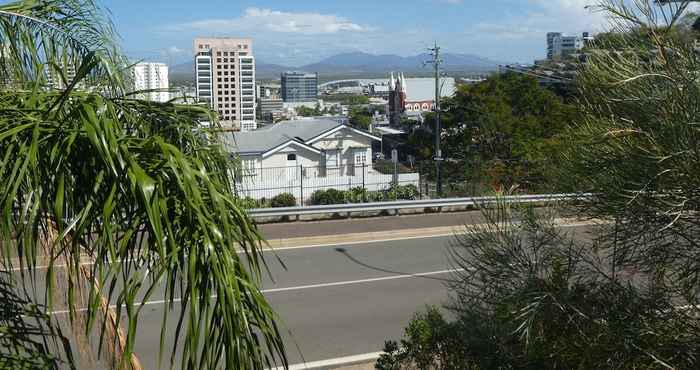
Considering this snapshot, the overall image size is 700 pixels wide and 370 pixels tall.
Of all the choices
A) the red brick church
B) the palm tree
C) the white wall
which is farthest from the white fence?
the red brick church

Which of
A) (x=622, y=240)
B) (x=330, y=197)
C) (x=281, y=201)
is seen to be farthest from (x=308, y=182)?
(x=622, y=240)

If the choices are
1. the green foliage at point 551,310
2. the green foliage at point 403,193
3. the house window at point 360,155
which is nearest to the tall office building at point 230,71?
the house window at point 360,155

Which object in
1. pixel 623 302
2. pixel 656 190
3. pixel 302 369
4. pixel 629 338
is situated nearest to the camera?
pixel 656 190

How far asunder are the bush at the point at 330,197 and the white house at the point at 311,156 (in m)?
0.20

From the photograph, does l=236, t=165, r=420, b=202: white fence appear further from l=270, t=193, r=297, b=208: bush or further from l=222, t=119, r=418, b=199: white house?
l=270, t=193, r=297, b=208: bush

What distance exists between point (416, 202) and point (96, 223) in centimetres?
1488

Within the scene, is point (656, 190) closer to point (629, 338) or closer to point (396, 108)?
point (629, 338)

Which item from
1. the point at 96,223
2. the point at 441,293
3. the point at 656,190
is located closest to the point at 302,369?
the point at 441,293

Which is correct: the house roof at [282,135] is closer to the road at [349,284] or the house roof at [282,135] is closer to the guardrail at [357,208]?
the guardrail at [357,208]

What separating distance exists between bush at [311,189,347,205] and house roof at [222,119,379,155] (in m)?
11.3

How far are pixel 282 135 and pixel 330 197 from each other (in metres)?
17.8

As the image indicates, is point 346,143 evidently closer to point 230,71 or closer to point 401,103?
point 230,71

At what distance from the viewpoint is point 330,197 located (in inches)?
750

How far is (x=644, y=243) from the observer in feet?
11.9
